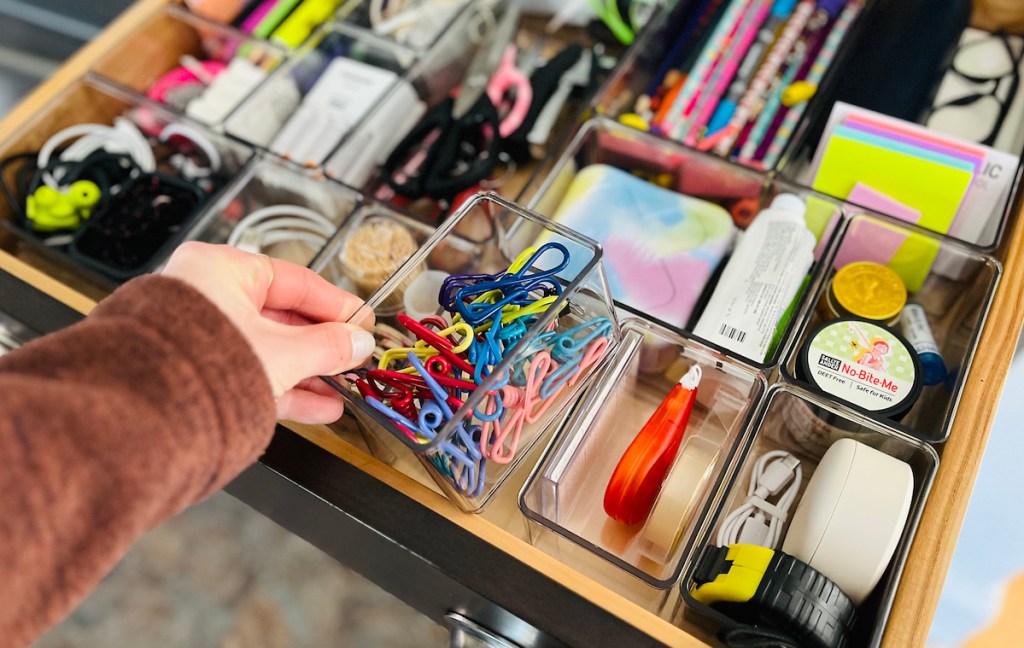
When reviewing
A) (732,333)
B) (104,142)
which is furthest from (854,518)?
(104,142)

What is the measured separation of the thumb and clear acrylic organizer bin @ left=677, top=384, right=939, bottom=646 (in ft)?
1.06

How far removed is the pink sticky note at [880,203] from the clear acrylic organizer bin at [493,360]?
13.8 inches

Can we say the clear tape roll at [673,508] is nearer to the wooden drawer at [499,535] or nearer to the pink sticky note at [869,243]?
the wooden drawer at [499,535]

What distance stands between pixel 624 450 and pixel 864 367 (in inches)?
9.3

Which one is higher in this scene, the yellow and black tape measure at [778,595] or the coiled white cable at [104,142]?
the coiled white cable at [104,142]

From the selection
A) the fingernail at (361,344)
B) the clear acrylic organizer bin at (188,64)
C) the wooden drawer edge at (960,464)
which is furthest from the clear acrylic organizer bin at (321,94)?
the wooden drawer edge at (960,464)

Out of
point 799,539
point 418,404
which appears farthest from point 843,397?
point 418,404

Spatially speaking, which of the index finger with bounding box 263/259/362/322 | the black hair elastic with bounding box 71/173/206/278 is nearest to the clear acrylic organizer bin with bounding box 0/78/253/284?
the black hair elastic with bounding box 71/173/206/278

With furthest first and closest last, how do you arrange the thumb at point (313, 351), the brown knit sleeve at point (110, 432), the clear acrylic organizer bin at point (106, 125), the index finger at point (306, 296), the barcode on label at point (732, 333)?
the clear acrylic organizer bin at point (106, 125), the barcode on label at point (732, 333), the index finger at point (306, 296), the thumb at point (313, 351), the brown knit sleeve at point (110, 432)

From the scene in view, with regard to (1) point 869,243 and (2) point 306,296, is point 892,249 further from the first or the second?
(2) point 306,296

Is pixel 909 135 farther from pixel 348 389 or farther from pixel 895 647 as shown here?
pixel 348 389

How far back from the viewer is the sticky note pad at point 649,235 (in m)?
0.80

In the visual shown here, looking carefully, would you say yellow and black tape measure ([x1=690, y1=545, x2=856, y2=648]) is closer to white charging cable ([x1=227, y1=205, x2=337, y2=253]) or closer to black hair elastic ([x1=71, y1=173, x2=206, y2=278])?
white charging cable ([x1=227, y1=205, x2=337, y2=253])

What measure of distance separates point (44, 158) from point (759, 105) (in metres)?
0.91
